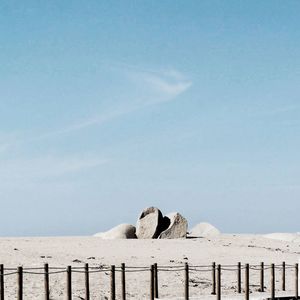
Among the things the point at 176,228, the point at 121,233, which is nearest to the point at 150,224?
the point at 176,228

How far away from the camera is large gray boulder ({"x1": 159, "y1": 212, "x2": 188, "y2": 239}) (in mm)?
45284

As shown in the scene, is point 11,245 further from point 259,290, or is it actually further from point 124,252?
point 259,290

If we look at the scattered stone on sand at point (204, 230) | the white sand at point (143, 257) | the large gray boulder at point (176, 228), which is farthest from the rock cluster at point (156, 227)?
the scattered stone on sand at point (204, 230)

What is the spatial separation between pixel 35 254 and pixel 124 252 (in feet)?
16.9

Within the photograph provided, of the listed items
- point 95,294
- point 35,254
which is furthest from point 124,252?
point 95,294

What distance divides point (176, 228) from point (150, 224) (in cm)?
146

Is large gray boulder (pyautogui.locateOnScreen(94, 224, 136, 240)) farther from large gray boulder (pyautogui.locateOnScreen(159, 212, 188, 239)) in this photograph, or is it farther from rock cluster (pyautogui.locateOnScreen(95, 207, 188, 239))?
large gray boulder (pyautogui.locateOnScreen(159, 212, 188, 239))

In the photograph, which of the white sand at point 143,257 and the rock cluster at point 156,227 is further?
the rock cluster at point 156,227

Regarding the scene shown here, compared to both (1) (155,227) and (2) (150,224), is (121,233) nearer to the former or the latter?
(2) (150,224)

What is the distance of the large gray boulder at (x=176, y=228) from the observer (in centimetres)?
4528

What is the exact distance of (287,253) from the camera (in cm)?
4453

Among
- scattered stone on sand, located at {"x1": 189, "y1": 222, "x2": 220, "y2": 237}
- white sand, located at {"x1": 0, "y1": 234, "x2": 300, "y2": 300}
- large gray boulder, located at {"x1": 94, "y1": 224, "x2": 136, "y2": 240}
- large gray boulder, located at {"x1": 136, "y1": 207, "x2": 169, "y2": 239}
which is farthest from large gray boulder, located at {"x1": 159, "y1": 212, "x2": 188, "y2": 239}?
scattered stone on sand, located at {"x1": 189, "y1": 222, "x2": 220, "y2": 237}

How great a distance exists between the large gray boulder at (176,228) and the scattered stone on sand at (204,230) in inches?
266

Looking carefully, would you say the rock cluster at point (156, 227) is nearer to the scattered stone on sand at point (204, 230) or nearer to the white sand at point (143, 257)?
the white sand at point (143, 257)
